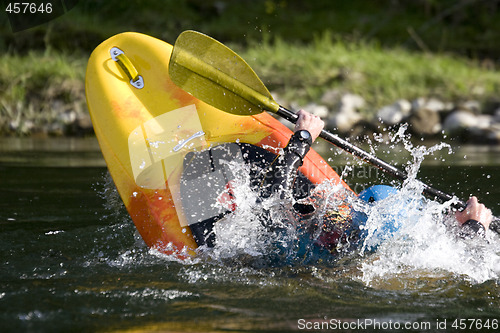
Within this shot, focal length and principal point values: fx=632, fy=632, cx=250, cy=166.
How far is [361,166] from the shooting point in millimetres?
5449

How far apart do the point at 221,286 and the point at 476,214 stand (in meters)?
1.21

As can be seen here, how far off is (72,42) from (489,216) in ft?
27.2

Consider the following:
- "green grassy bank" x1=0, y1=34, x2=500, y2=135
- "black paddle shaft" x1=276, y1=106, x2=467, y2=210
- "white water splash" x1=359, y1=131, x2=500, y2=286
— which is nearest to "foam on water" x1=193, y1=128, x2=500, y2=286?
"white water splash" x1=359, y1=131, x2=500, y2=286

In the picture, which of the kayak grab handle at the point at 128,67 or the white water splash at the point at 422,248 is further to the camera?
the kayak grab handle at the point at 128,67

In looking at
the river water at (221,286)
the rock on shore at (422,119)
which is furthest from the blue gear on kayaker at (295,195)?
the rock on shore at (422,119)

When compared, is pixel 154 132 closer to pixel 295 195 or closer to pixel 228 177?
pixel 228 177

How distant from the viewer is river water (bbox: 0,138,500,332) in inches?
90.4

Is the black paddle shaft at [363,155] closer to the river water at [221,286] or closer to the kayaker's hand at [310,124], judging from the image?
the kayaker's hand at [310,124]

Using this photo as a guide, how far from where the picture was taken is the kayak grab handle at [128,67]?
365 cm

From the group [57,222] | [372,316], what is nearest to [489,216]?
[372,316]
